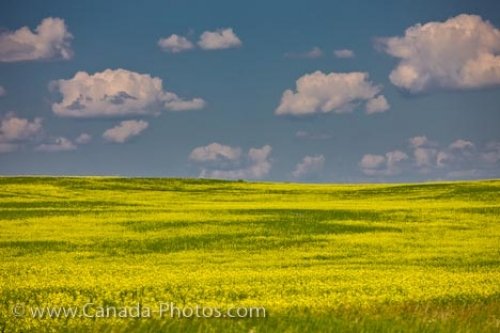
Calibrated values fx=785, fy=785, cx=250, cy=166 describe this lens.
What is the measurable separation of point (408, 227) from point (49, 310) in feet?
74.1

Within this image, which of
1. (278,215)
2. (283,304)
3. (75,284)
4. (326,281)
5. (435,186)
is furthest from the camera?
(435,186)

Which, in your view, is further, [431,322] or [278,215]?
[278,215]

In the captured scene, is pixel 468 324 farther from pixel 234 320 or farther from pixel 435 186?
pixel 435 186

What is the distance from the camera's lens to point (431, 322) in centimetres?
1024

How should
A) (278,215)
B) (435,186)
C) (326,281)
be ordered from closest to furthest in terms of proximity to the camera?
(326,281) < (278,215) < (435,186)

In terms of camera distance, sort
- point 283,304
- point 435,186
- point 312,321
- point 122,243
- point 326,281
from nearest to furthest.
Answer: point 312,321 → point 283,304 → point 326,281 → point 122,243 → point 435,186

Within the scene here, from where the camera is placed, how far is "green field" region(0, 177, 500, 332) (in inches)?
418

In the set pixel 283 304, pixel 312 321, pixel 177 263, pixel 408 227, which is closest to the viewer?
pixel 312 321

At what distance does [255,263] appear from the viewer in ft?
71.9

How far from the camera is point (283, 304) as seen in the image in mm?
13148

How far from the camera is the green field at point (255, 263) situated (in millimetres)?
10617

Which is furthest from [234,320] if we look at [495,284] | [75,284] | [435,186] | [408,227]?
[435,186]

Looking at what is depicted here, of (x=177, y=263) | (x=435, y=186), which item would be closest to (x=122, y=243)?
(x=177, y=263)

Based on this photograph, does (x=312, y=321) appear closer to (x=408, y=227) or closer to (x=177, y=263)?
(x=177, y=263)
